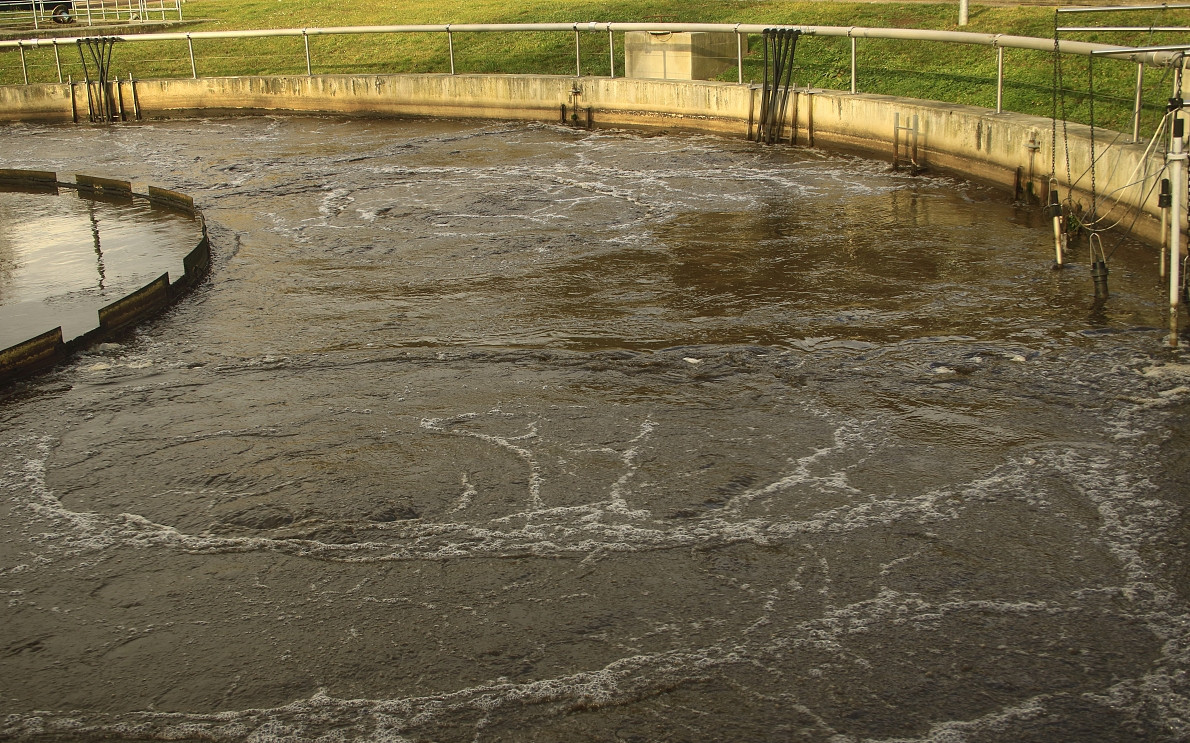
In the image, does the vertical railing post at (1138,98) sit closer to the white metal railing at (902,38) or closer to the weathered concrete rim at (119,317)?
the white metal railing at (902,38)

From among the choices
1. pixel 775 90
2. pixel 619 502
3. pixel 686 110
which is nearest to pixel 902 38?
pixel 775 90

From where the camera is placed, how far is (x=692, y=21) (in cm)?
2259

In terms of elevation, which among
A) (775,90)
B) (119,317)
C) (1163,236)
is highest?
(775,90)

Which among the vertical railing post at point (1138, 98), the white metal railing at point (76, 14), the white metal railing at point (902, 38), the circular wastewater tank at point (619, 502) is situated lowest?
the circular wastewater tank at point (619, 502)

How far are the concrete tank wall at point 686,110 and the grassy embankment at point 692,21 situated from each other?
3.54ft

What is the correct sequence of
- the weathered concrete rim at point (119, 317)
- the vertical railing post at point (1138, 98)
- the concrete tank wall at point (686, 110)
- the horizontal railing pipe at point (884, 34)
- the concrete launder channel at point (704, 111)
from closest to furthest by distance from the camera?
the weathered concrete rim at point (119, 317)
the vertical railing post at point (1138, 98)
the horizontal railing pipe at point (884, 34)
the concrete launder channel at point (704, 111)
the concrete tank wall at point (686, 110)

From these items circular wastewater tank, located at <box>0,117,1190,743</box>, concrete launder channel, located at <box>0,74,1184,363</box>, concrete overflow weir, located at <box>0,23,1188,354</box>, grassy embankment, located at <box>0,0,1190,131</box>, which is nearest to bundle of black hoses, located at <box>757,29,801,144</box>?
concrete overflow weir, located at <box>0,23,1188,354</box>

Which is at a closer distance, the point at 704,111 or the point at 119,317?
the point at 119,317

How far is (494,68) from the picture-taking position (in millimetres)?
22859

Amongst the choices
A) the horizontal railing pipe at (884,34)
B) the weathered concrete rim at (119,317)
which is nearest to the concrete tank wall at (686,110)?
the horizontal railing pipe at (884,34)

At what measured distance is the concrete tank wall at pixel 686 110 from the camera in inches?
451

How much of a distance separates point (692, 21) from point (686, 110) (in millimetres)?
4835

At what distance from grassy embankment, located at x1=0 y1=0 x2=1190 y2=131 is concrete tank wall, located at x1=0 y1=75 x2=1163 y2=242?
1079 mm

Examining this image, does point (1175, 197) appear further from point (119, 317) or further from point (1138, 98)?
point (119, 317)
